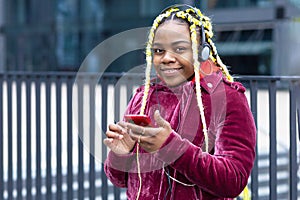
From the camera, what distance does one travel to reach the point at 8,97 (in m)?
4.52

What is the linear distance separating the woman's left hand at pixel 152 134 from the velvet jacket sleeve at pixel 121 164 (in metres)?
0.25

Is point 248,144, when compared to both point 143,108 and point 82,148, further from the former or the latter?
point 82,148

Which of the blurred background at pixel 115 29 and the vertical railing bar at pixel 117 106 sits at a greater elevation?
the blurred background at pixel 115 29

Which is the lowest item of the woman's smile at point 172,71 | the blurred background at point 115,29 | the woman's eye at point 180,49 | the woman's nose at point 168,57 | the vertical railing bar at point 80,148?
the vertical railing bar at point 80,148

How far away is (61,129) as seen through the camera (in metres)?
4.30

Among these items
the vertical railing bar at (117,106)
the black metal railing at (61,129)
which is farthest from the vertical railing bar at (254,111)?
the vertical railing bar at (117,106)

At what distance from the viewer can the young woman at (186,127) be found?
1699 millimetres

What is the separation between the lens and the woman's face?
72.2 inches

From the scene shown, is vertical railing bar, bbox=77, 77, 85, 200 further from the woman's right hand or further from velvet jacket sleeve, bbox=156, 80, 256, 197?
velvet jacket sleeve, bbox=156, 80, 256, 197

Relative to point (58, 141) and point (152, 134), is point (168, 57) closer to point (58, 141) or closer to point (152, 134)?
point (152, 134)

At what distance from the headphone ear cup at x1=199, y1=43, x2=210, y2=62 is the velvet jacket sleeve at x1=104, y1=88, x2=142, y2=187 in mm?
299

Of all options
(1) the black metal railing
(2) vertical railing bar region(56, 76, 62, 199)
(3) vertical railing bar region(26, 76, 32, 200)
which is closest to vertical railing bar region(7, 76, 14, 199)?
(1) the black metal railing

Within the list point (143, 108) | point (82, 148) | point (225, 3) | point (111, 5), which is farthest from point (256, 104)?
point (111, 5)

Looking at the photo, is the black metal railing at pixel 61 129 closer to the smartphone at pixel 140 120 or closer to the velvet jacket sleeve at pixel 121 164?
the velvet jacket sleeve at pixel 121 164
